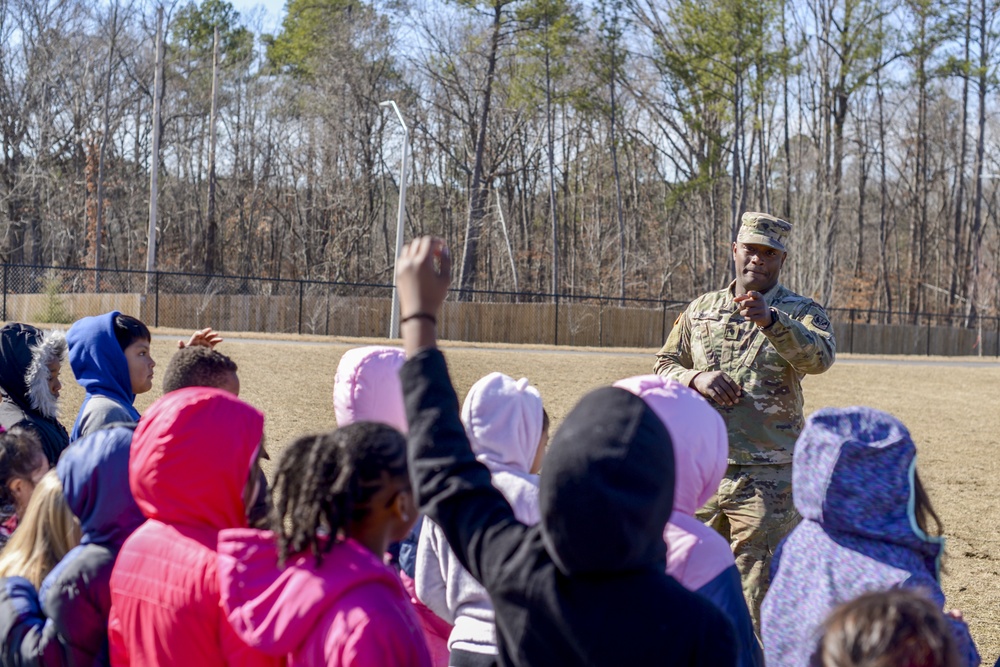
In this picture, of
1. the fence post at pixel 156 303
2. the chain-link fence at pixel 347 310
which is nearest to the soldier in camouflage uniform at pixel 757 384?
the fence post at pixel 156 303

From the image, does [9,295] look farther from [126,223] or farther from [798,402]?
[798,402]

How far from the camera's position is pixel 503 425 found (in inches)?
112

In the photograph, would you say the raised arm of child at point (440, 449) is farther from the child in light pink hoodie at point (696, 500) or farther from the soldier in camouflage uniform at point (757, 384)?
the soldier in camouflage uniform at point (757, 384)

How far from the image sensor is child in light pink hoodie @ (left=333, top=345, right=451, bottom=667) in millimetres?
3199

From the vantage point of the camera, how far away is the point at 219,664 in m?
2.35

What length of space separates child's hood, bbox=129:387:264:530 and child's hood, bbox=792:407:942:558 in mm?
1398

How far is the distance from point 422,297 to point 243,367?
14.6 meters

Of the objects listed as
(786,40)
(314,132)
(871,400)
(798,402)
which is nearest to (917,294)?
(786,40)

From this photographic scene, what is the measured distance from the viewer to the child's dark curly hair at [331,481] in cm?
213

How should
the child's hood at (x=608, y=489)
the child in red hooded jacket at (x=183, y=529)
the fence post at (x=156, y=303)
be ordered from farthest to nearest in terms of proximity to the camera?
the fence post at (x=156, y=303)
the child in red hooded jacket at (x=183, y=529)
the child's hood at (x=608, y=489)

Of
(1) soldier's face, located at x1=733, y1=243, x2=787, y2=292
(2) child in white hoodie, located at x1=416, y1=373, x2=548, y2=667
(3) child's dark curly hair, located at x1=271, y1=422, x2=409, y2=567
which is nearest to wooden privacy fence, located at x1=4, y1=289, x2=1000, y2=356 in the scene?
(1) soldier's face, located at x1=733, y1=243, x2=787, y2=292

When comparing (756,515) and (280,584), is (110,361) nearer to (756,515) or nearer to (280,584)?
(280,584)

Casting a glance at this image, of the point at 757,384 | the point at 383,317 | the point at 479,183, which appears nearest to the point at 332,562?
the point at 757,384

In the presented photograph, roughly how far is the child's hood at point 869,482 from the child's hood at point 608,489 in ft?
2.75
